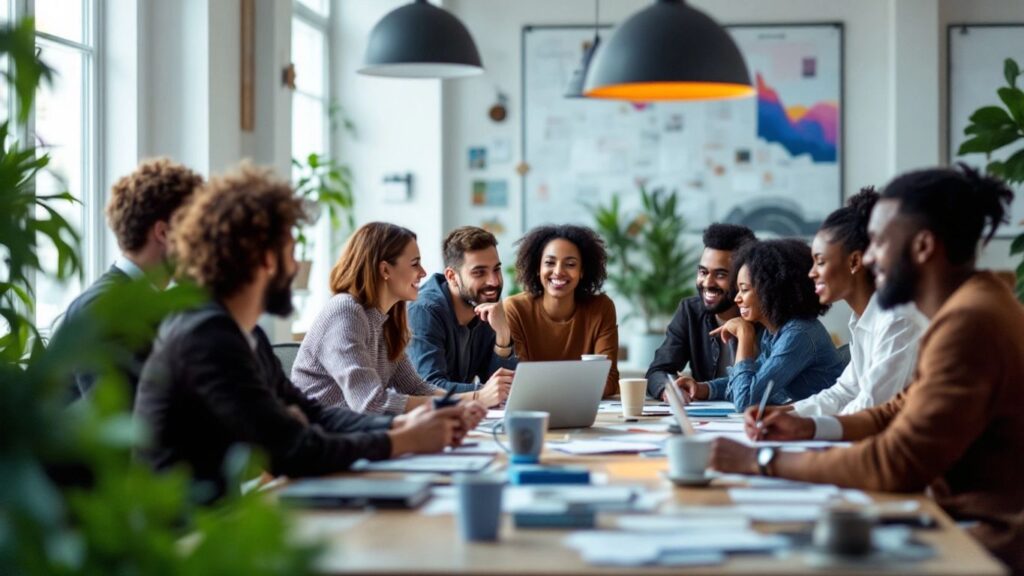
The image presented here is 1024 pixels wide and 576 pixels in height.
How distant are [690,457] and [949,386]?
46cm

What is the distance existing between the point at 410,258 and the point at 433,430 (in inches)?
50.3

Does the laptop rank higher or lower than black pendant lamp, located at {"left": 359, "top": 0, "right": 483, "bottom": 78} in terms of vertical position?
lower

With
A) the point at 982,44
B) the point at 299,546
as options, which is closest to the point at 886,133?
the point at 982,44

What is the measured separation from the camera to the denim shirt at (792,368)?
3811 millimetres

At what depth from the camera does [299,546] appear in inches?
49.1

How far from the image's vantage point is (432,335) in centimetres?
454

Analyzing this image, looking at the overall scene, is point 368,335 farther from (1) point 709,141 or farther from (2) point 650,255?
(1) point 709,141

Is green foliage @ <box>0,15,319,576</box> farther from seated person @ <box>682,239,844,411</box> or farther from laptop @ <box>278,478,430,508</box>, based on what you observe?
seated person @ <box>682,239,844,411</box>

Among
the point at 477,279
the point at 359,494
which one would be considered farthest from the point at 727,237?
the point at 359,494

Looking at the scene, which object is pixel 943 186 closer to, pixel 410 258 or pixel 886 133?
pixel 410 258

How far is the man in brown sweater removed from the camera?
221 cm

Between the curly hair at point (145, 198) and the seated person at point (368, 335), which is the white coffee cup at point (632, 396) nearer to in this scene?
the seated person at point (368, 335)

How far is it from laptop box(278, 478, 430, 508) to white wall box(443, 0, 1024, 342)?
5785 millimetres

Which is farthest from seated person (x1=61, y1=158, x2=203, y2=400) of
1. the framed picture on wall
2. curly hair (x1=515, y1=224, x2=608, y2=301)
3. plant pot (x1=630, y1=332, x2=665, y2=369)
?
the framed picture on wall
